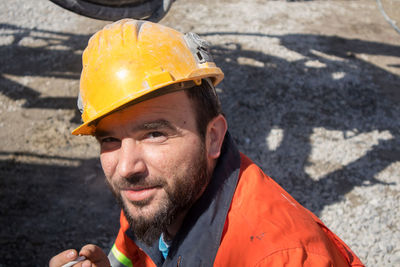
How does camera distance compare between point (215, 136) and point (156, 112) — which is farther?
point (215, 136)

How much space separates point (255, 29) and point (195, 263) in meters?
6.28

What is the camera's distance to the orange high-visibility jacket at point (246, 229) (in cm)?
141

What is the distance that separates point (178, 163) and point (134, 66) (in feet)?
1.50

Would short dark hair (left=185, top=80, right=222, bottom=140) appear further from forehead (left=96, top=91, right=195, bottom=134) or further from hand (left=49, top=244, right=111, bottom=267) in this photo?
hand (left=49, top=244, right=111, bottom=267)

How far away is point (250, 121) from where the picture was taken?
508 centimetres

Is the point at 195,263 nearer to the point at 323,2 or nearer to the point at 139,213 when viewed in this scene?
the point at 139,213

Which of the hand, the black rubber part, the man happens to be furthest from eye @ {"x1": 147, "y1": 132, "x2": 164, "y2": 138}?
the black rubber part

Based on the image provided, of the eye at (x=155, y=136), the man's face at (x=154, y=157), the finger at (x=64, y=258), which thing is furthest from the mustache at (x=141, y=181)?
the finger at (x=64, y=258)

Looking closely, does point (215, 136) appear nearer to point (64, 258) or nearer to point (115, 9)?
point (64, 258)

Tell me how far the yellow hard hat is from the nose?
0.16 m

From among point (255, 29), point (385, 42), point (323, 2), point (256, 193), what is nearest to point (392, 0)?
point (323, 2)

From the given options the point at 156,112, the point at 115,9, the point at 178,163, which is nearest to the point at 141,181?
the point at 178,163

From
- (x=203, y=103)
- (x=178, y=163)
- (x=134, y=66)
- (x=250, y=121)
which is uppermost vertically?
(x=134, y=66)

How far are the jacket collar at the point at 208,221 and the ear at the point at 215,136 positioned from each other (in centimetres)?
6
